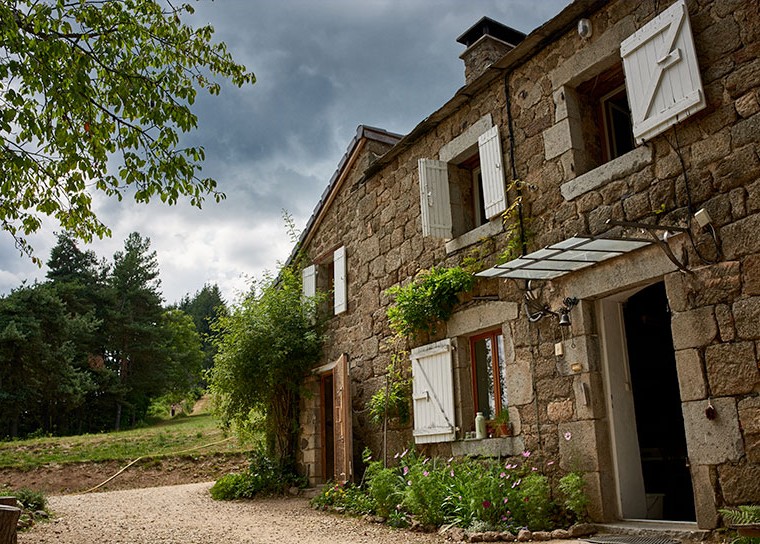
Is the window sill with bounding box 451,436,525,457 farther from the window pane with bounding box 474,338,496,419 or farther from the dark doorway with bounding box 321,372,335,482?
the dark doorway with bounding box 321,372,335,482

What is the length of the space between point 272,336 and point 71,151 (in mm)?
4984

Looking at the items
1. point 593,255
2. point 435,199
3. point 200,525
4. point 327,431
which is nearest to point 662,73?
point 593,255

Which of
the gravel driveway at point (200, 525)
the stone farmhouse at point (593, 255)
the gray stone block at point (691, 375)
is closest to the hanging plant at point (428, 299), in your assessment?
the stone farmhouse at point (593, 255)

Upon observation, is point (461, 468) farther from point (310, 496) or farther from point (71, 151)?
point (71, 151)

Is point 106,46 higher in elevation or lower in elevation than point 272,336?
higher

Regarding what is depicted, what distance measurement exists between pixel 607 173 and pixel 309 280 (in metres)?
6.17

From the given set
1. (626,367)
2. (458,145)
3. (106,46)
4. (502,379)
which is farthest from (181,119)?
(626,367)

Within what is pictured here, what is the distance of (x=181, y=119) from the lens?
573 cm

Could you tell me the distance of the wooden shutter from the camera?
8.48 m

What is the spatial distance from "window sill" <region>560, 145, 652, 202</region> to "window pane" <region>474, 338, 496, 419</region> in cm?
191

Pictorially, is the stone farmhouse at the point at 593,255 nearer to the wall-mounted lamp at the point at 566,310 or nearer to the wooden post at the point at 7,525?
the wall-mounted lamp at the point at 566,310

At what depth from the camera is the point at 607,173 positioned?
5520 millimetres

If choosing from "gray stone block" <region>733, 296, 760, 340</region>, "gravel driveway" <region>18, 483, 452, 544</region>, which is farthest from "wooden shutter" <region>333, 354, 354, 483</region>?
"gray stone block" <region>733, 296, 760, 340</region>

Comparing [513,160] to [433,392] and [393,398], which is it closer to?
[433,392]
